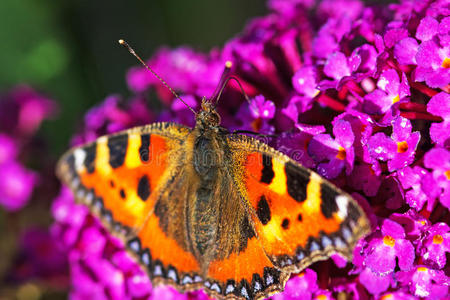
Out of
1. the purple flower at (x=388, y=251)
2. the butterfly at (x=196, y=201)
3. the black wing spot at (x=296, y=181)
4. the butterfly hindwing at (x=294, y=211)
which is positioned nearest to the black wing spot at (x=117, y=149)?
the butterfly at (x=196, y=201)

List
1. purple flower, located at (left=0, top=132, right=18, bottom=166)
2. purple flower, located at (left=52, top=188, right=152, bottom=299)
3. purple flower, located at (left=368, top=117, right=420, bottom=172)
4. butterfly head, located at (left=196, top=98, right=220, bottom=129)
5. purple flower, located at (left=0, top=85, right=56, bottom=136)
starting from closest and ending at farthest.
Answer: purple flower, located at (left=368, top=117, right=420, bottom=172) → butterfly head, located at (left=196, top=98, right=220, bottom=129) → purple flower, located at (left=52, top=188, right=152, bottom=299) → purple flower, located at (left=0, top=132, right=18, bottom=166) → purple flower, located at (left=0, top=85, right=56, bottom=136)

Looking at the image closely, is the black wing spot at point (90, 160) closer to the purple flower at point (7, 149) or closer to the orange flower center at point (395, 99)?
the orange flower center at point (395, 99)

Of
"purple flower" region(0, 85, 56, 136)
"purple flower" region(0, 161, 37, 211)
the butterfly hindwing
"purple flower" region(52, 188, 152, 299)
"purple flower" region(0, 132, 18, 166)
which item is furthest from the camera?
"purple flower" region(0, 85, 56, 136)

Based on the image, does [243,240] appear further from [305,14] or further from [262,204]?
[305,14]

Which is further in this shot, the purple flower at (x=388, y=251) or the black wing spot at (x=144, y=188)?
the black wing spot at (x=144, y=188)

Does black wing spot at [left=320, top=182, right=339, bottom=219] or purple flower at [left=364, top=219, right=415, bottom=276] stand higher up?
black wing spot at [left=320, top=182, right=339, bottom=219]

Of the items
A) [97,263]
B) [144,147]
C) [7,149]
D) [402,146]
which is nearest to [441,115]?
[402,146]

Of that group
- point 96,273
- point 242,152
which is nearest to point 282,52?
point 242,152

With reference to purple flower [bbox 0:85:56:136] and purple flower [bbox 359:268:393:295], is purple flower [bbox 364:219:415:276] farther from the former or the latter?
purple flower [bbox 0:85:56:136]

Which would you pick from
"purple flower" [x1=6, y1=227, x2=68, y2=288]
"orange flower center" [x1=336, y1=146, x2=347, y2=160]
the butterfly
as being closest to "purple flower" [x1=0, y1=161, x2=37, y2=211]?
"purple flower" [x1=6, y1=227, x2=68, y2=288]
